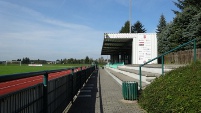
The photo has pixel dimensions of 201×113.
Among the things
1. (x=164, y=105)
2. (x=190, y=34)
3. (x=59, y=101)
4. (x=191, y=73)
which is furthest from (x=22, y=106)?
(x=190, y=34)

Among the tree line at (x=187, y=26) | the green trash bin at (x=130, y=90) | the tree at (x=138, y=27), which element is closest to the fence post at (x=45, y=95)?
the green trash bin at (x=130, y=90)

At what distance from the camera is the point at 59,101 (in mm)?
6750

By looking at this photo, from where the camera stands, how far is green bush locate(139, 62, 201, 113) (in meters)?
5.11

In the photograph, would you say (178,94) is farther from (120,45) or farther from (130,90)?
(120,45)

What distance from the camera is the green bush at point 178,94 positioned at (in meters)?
5.11

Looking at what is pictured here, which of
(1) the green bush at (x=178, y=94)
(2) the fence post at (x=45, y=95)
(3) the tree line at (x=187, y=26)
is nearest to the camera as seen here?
(2) the fence post at (x=45, y=95)

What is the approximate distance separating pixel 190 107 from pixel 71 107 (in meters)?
4.48

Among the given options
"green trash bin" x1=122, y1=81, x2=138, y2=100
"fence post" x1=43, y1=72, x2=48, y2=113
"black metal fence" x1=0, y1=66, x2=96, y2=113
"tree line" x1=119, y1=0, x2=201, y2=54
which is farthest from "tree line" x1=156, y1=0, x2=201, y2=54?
"fence post" x1=43, y1=72, x2=48, y2=113

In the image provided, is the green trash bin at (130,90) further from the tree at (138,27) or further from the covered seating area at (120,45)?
the tree at (138,27)

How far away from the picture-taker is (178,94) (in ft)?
18.5

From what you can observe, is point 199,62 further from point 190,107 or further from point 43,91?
point 43,91

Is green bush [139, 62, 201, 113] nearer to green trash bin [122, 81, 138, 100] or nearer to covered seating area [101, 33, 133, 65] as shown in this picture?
green trash bin [122, 81, 138, 100]

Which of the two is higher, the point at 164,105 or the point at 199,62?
the point at 199,62

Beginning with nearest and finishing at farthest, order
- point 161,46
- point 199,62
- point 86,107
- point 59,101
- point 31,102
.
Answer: point 31,102 → point 59,101 → point 199,62 → point 86,107 → point 161,46
